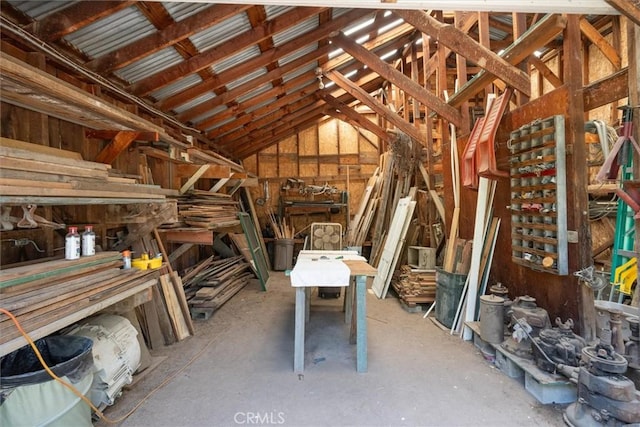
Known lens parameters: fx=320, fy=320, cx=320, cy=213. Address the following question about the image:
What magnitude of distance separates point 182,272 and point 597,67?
8.07m

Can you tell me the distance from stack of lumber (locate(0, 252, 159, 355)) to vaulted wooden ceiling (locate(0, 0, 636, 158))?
1581mm

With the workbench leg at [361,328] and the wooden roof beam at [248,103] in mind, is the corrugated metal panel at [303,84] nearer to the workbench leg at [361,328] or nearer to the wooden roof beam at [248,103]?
the wooden roof beam at [248,103]

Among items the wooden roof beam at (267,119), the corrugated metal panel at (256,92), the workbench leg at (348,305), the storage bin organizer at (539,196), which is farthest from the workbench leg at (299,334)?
the wooden roof beam at (267,119)

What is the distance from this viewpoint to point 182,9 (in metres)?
2.80

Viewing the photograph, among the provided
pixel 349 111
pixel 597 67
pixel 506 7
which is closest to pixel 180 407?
pixel 506 7

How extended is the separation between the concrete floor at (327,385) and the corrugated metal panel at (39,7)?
9.44ft

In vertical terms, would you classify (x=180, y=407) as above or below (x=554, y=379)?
below

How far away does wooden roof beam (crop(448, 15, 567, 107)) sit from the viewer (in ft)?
8.75

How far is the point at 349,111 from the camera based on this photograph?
733 centimetres

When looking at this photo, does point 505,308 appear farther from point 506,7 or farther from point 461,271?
point 506,7

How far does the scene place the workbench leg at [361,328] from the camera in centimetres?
292

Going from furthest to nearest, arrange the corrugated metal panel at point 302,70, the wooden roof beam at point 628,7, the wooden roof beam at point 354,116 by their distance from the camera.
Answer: the wooden roof beam at point 354,116 < the corrugated metal panel at point 302,70 < the wooden roof beam at point 628,7

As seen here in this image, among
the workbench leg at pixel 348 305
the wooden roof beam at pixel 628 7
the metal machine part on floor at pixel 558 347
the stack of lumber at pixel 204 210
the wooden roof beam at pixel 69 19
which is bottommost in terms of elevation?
the workbench leg at pixel 348 305

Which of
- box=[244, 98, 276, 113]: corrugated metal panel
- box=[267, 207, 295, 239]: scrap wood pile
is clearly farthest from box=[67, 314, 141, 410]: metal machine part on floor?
box=[267, 207, 295, 239]: scrap wood pile
